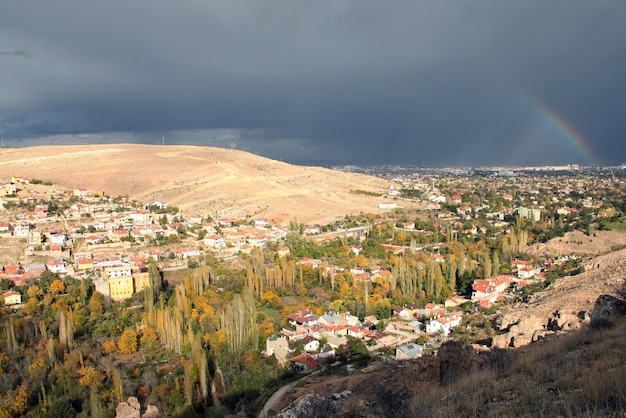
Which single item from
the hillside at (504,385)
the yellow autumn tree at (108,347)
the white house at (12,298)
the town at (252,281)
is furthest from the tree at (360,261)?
the white house at (12,298)

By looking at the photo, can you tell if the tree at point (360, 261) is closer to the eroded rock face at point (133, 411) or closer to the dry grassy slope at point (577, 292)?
the dry grassy slope at point (577, 292)

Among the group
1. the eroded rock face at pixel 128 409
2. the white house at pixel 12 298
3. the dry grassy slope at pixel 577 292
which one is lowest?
the eroded rock face at pixel 128 409

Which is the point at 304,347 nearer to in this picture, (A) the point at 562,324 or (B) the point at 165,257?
(A) the point at 562,324

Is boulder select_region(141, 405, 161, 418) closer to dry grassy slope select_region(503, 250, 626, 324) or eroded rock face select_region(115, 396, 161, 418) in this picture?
eroded rock face select_region(115, 396, 161, 418)

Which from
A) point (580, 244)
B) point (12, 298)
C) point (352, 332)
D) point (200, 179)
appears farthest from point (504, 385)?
point (200, 179)

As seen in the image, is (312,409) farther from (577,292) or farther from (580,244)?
(580,244)

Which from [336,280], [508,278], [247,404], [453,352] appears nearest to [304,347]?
[247,404]
